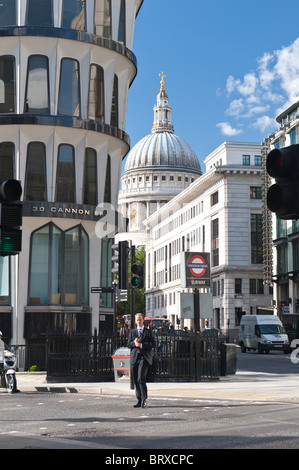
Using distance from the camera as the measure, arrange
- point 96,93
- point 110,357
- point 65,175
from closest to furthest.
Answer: point 110,357, point 65,175, point 96,93

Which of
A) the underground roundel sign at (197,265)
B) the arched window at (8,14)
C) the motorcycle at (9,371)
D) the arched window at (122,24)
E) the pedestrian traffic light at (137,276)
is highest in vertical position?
the arched window at (122,24)

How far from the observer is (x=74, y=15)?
32219 millimetres

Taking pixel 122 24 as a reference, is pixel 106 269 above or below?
below

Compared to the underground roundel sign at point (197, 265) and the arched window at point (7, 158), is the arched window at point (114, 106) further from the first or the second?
the underground roundel sign at point (197, 265)

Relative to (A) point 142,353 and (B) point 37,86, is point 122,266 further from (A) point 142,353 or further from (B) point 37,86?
(B) point 37,86

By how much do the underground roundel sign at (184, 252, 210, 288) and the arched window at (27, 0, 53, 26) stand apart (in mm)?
13581

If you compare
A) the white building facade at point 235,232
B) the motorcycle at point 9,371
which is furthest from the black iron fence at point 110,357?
the white building facade at point 235,232

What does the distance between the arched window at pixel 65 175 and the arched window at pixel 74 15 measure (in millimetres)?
4997

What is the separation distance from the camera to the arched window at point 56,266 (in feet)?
103

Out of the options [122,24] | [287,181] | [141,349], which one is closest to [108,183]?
[122,24]

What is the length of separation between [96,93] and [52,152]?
3597mm

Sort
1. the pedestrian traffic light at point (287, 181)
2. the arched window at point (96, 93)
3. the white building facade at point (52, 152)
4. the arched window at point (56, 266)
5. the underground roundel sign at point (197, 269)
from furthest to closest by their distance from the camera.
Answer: the arched window at point (96, 93) → the arched window at point (56, 266) → the white building facade at point (52, 152) → the underground roundel sign at point (197, 269) → the pedestrian traffic light at point (287, 181)

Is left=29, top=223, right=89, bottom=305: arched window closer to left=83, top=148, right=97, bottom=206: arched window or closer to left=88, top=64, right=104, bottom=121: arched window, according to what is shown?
left=83, top=148, right=97, bottom=206: arched window

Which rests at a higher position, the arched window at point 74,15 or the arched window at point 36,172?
the arched window at point 74,15
